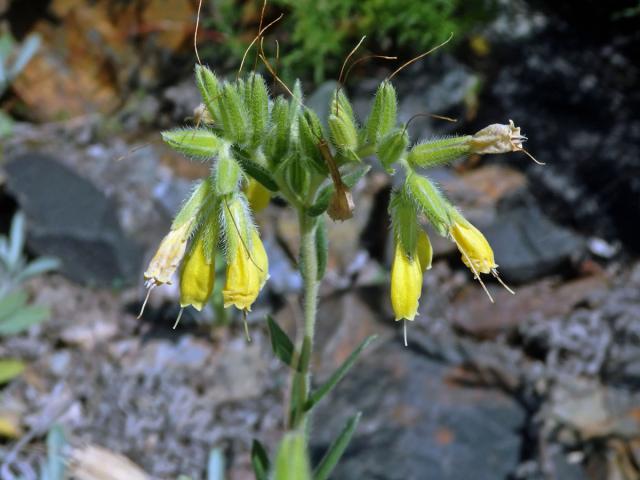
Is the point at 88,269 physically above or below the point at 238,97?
below

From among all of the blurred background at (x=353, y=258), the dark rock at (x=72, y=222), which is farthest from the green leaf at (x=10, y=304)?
the dark rock at (x=72, y=222)

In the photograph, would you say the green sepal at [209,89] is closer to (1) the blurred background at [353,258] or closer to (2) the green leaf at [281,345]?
(2) the green leaf at [281,345]

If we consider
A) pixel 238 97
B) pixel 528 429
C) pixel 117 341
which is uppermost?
pixel 238 97

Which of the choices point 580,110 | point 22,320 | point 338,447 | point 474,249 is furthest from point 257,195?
point 580,110

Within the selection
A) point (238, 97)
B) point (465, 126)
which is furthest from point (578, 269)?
point (238, 97)

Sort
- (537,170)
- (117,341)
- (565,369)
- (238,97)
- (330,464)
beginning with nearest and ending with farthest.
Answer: (238,97) → (330,464) → (565,369) → (117,341) → (537,170)

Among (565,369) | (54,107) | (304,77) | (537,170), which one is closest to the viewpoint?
(565,369)

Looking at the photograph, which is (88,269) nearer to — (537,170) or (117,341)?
(117,341)

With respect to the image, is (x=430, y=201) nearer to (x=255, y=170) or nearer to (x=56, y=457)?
(x=255, y=170)
